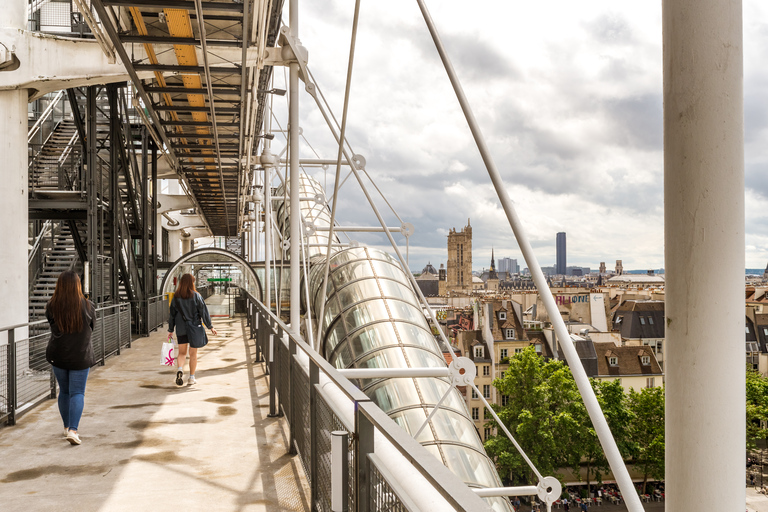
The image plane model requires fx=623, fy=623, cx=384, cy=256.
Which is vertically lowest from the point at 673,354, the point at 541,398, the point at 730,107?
the point at 541,398

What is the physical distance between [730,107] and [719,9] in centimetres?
26

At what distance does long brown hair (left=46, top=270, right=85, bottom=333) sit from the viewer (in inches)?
227

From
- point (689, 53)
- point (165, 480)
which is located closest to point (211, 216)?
point (165, 480)

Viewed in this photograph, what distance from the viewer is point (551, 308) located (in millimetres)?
3277

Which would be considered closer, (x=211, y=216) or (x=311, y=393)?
(x=311, y=393)

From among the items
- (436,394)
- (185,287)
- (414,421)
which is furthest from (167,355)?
(436,394)

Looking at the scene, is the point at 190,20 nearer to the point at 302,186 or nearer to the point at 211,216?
the point at 302,186

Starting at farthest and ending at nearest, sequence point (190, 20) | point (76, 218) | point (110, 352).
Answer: point (76, 218)
point (110, 352)
point (190, 20)

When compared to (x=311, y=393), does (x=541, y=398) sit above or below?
below

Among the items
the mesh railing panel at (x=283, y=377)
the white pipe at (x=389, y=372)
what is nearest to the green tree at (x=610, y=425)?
the white pipe at (x=389, y=372)

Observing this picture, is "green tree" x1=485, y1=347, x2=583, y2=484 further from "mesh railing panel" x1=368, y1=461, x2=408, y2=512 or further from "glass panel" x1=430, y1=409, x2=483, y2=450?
"mesh railing panel" x1=368, y1=461, x2=408, y2=512

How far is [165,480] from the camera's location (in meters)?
4.94

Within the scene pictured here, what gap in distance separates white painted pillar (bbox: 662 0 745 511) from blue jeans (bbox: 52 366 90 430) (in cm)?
561

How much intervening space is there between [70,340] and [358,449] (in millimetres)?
4231
